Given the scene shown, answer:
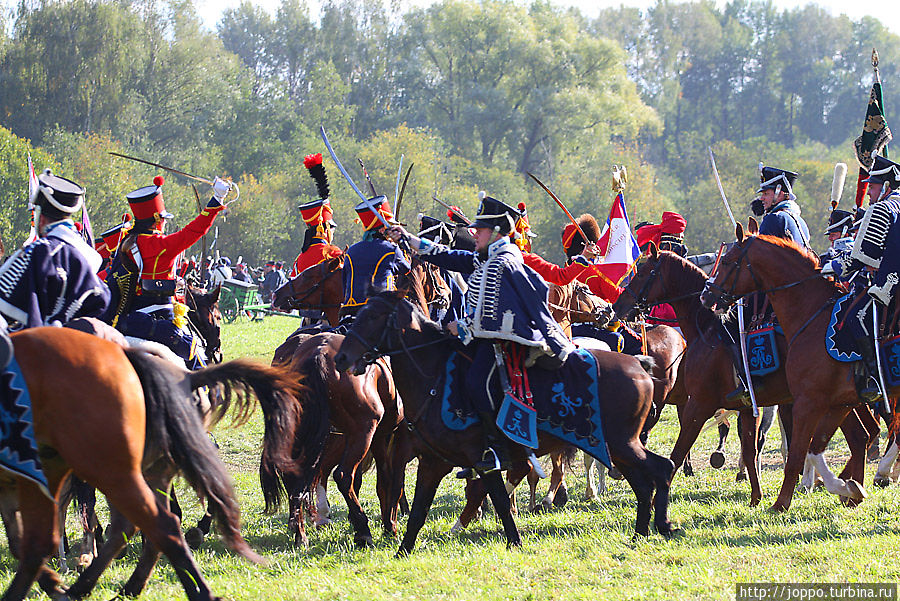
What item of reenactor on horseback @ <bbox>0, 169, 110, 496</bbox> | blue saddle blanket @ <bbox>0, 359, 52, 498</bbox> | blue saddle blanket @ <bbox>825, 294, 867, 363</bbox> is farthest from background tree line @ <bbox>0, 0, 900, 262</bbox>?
blue saddle blanket @ <bbox>0, 359, 52, 498</bbox>

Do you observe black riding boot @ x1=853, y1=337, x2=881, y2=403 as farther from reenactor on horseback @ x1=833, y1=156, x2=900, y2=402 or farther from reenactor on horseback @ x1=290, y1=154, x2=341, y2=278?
reenactor on horseback @ x1=290, y1=154, x2=341, y2=278

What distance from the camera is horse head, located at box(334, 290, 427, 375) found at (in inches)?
287

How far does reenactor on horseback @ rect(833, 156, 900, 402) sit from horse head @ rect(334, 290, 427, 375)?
11.2 ft

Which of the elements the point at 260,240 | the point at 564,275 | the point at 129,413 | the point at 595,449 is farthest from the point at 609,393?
the point at 260,240

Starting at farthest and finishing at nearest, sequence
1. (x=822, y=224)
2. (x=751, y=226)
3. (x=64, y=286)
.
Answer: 1. (x=822, y=224)
2. (x=751, y=226)
3. (x=64, y=286)

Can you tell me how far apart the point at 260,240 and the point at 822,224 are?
28.2 metres

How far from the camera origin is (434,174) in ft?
182

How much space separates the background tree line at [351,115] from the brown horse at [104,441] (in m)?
35.5

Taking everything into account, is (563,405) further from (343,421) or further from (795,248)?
(795,248)

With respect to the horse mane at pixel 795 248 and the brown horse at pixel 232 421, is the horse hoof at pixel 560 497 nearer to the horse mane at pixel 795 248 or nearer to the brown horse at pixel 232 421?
the horse mane at pixel 795 248

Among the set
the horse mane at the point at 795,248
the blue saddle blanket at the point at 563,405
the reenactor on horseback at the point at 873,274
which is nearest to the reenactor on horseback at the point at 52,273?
the blue saddle blanket at the point at 563,405

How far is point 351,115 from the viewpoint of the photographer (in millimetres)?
63500

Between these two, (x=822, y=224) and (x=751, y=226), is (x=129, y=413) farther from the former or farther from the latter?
(x=822, y=224)

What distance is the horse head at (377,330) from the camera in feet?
23.9
